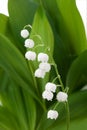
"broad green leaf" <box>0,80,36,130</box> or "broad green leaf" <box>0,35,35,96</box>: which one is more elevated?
"broad green leaf" <box>0,35,35,96</box>

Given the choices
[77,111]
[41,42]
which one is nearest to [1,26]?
[41,42]

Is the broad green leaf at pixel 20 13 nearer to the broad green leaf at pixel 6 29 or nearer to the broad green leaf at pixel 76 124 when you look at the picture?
the broad green leaf at pixel 6 29

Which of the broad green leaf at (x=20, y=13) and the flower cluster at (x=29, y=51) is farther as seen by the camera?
the broad green leaf at (x=20, y=13)

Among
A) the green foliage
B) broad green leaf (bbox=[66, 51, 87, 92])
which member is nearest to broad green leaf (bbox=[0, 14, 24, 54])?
the green foliage

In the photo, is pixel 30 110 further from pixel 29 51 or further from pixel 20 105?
pixel 29 51

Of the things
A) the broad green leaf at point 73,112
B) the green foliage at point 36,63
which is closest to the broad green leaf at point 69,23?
the green foliage at point 36,63

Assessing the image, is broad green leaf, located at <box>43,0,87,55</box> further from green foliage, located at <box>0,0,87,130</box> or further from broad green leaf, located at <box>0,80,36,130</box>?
broad green leaf, located at <box>0,80,36,130</box>
